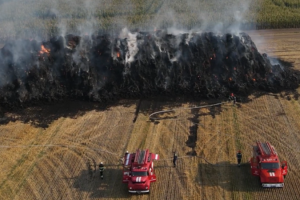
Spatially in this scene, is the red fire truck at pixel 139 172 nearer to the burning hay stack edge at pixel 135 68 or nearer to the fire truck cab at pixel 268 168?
the fire truck cab at pixel 268 168

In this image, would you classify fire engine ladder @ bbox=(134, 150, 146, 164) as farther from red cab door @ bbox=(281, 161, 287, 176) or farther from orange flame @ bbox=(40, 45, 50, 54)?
orange flame @ bbox=(40, 45, 50, 54)

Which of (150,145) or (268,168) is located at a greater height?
(268,168)

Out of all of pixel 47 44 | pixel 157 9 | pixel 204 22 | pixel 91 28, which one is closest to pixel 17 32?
pixel 91 28

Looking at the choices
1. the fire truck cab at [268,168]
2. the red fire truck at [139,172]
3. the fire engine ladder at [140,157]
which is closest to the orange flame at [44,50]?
the red fire truck at [139,172]

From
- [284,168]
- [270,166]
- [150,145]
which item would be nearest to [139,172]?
[150,145]

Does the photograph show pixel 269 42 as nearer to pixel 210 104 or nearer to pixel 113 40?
pixel 210 104

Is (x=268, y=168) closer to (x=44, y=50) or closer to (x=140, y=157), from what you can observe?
(x=140, y=157)

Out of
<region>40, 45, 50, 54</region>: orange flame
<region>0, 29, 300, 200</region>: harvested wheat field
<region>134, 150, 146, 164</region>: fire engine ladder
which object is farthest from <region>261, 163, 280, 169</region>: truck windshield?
<region>40, 45, 50, 54</region>: orange flame
